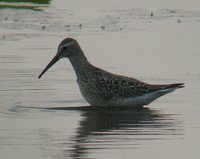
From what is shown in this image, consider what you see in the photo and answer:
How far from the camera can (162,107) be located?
50.6 feet

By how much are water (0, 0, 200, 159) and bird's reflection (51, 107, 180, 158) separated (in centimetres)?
1

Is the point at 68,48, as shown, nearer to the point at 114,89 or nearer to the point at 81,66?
the point at 81,66

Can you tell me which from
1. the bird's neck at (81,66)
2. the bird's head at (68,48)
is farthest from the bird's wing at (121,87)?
the bird's head at (68,48)

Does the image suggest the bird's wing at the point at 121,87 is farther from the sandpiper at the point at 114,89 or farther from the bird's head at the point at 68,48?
the bird's head at the point at 68,48

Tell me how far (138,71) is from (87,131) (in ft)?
17.1

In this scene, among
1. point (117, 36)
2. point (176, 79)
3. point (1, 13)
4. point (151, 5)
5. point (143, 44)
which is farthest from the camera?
point (151, 5)

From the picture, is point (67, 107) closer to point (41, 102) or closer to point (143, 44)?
point (41, 102)

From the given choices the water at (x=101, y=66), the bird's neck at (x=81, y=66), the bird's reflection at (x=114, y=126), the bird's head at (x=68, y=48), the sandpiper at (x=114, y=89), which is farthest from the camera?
the bird's head at (x=68, y=48)

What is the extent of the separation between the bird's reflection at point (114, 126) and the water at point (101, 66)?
1cm

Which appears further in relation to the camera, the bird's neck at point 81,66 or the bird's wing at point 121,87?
the bird's neck at point 81,66

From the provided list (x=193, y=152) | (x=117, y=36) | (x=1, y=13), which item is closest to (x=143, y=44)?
(x=117, y=36)

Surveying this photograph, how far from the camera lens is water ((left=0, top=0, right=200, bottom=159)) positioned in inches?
486

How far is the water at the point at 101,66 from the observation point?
12.4 meters

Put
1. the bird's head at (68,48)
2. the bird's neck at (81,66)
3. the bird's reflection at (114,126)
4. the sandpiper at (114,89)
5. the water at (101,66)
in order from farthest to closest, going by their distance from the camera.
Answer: the bird's head at (68,48), the bird's neck at (81,66), the sandpiper at (114,89), the bird's reflection at (114,126), the water at (101,66)
